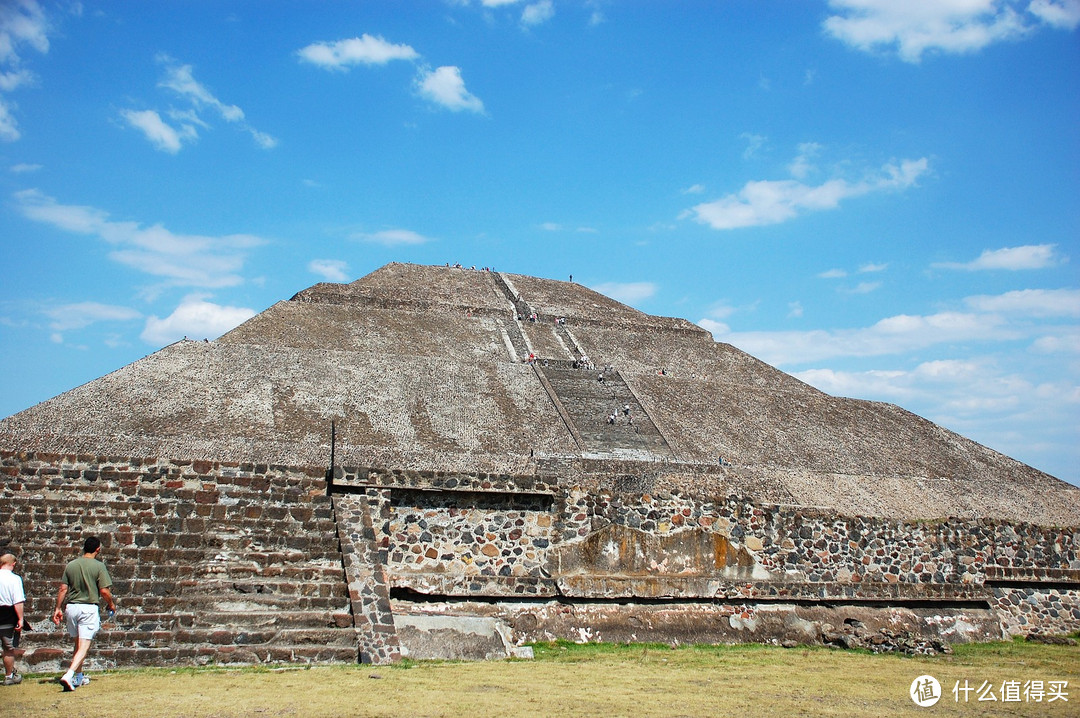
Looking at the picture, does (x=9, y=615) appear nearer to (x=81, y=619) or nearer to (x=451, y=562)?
(x=81, y=619)

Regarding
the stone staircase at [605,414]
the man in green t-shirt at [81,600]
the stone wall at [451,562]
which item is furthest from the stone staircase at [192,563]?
the stone staircase at [605,414]

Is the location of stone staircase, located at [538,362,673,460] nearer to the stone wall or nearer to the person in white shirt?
the stone wall

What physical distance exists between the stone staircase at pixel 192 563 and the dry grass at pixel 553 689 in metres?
0.58

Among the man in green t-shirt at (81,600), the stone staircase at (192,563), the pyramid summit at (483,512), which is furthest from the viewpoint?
the pyramid summit at (483,512)

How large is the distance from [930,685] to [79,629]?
775 cm

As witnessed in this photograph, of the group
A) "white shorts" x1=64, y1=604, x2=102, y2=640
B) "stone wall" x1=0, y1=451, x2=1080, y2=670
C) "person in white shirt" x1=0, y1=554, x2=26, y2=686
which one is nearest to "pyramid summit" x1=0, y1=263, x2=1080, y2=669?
"stone wall" x1=0, y1=451, x2=1080, y2=670

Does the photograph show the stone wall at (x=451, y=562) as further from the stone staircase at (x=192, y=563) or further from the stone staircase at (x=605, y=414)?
the stone staircase at (x=605, y=414)

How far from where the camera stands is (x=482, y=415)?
64.6 ft

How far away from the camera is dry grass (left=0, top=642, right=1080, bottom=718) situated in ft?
22.7

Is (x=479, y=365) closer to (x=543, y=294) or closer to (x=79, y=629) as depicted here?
(x=543, y=294)

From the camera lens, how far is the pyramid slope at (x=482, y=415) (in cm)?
1691

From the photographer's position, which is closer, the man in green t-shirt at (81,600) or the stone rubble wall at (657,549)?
the man in green t-shirt at (81,600)

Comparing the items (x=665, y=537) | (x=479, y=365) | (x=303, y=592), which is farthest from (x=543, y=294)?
(x=303, y=592)

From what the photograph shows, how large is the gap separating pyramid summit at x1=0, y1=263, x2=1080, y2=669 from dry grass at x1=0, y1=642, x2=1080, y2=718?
1.06m
